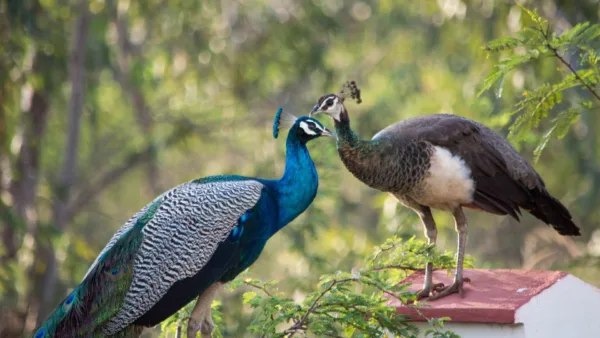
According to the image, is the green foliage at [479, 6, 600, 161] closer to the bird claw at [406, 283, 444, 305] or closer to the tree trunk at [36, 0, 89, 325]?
the bird claw at [406, 283, 444, 305]

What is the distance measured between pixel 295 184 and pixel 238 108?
Result: 30.8ft

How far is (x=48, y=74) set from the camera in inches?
462

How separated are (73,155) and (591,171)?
19.8ft

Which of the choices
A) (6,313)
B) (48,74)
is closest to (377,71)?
(48,74)

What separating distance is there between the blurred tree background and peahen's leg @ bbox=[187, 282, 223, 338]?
287 centimetres

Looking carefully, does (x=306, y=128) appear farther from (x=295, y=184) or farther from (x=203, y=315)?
(x=203, y=315)

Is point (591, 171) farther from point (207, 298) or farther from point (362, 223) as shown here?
point (207, 298)

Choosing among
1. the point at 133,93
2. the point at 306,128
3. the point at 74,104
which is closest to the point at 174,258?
the point at 306,128

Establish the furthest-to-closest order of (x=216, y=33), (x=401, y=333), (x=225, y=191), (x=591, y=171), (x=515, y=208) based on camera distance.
→ (x=216, y=33), (x=591, y=171), (x=515, y=208), (x=225, y=191), (x=401, y=333)

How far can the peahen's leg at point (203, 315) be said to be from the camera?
5547mm

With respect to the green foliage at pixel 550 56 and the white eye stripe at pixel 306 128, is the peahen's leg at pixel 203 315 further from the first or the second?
the green foliage at pixel 550 56

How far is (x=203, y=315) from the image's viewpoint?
5.59m

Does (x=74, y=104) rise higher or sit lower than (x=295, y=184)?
higher

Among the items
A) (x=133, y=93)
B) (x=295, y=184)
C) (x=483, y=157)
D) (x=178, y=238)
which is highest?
(x=133, y=93)
